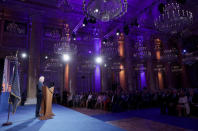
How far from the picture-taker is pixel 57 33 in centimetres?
1437

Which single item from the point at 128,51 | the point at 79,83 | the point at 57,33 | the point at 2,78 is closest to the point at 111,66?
the point at 128,51

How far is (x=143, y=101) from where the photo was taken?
929 cm

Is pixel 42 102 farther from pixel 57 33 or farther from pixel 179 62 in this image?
pixel 179 62

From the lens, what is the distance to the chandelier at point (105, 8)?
3900mm

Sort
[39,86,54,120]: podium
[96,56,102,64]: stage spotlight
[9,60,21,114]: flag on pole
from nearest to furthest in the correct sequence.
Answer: [9,60,21,114]: flag on pole < [39,86,54,120]: podium < [96,56,102,64]: stage spotlight

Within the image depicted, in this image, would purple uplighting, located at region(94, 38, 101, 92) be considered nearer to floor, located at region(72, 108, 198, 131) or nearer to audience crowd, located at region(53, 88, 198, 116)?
audience crowd, located at region(53, 88, 198, 116)

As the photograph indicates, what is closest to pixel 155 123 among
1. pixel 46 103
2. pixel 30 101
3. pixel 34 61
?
pixel 46 103

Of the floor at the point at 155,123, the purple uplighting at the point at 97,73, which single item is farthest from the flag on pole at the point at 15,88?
the purple uplighting at the point at 97,73

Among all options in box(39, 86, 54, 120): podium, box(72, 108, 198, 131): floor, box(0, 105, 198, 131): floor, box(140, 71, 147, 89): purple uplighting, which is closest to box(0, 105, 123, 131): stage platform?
box(0, 105, 198, 131): floor

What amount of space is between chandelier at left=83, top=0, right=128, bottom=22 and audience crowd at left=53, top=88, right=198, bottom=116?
17.7ft

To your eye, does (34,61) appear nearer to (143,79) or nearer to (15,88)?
(15,88)

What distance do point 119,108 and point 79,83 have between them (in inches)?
306

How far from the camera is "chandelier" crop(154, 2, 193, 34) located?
18.4 feet

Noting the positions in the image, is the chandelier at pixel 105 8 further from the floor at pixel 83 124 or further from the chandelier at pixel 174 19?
the floor at pixel 83 124
